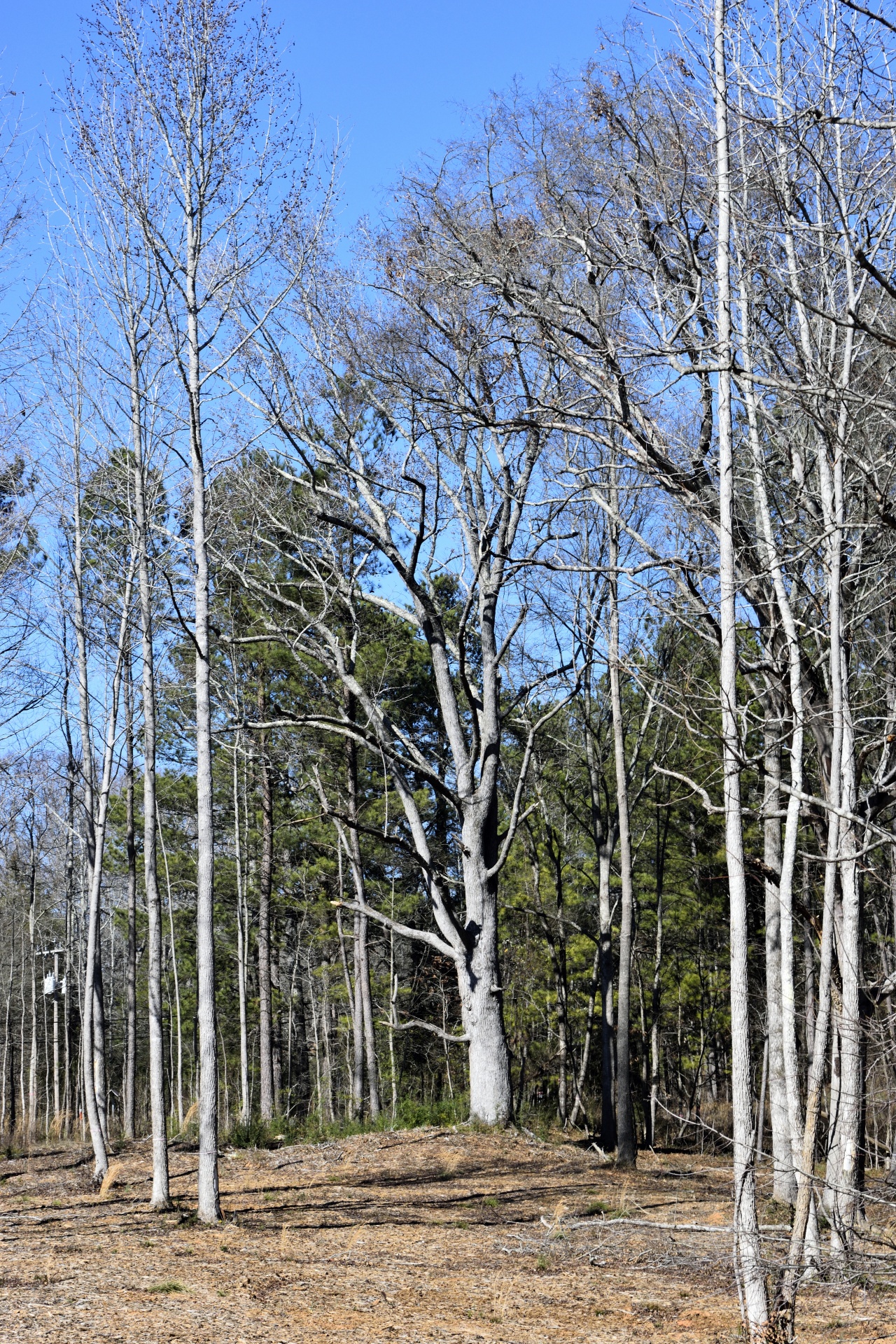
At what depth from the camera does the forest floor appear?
5871 mm

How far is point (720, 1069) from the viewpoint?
2662 centimetres

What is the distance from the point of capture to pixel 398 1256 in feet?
25.3

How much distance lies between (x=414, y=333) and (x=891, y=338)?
8798 millimetres


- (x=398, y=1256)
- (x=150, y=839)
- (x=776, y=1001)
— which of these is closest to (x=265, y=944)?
(x=150, y=839)

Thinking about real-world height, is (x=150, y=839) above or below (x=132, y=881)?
above

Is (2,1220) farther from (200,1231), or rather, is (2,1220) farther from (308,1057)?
(308,1057)

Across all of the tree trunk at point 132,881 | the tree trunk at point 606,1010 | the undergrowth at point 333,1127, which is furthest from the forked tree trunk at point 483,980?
the tree trunk at point 132,881

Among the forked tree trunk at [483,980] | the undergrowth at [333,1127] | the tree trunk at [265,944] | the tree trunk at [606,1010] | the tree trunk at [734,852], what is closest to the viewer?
the tree trunk at [734,852]

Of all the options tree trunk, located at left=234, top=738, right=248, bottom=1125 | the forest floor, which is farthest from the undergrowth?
tree trunk, located at left=234, top=738, right=248, bottom=1125

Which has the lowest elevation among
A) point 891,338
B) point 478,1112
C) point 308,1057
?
point 308,1057

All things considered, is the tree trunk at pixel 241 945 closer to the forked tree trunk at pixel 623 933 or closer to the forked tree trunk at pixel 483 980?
the forked tree trunk at pixel 483 980

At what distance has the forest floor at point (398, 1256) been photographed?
5.87 meters

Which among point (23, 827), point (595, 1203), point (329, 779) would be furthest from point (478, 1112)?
point (23, 827)

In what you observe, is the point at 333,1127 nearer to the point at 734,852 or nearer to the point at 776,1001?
the point at 776,1001
